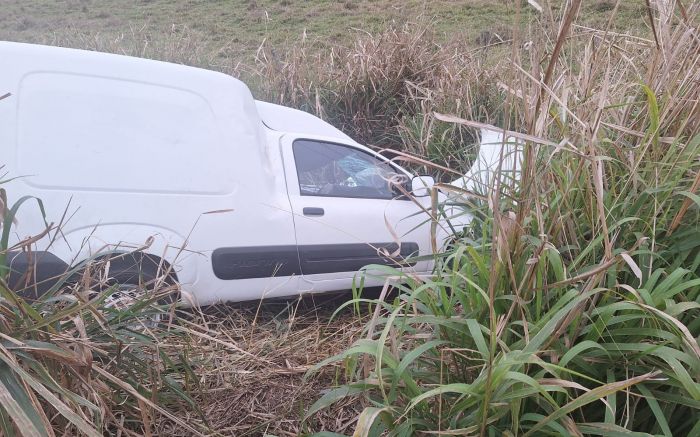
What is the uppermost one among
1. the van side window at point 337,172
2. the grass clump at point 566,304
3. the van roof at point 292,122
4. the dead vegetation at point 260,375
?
the grass clump at point 566,304

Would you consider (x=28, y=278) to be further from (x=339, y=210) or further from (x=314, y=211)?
(x=339, y=210)

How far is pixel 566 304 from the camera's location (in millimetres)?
1845

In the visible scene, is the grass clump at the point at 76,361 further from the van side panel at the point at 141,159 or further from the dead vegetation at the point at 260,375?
the van side panel at the point at 141,159

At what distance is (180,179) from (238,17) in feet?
40.4

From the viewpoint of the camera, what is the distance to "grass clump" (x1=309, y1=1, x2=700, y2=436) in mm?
1660

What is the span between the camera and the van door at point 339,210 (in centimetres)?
438

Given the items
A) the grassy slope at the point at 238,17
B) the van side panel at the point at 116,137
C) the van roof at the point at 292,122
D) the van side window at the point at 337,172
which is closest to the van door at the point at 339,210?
the van side window at the point at 337,172

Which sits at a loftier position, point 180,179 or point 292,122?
point 180,179

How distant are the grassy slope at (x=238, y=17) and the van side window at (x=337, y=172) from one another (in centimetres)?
661

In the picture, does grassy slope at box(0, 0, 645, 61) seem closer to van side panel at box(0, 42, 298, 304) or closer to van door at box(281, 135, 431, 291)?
van door at box(281, 135, 431, 291)

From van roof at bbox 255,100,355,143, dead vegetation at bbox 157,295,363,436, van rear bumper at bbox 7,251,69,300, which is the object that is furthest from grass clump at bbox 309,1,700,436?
van roof at bbox 255,100,355,143

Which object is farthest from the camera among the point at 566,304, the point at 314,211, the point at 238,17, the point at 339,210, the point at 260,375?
the point at 238,17

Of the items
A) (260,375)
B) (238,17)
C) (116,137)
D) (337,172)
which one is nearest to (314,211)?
(337,172)

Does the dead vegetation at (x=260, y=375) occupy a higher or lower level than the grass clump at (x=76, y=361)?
lower
